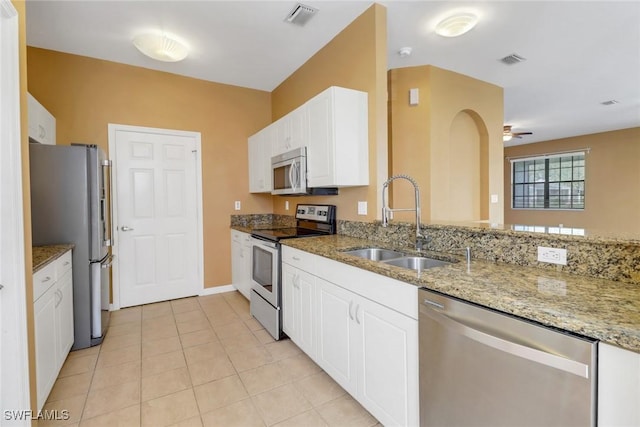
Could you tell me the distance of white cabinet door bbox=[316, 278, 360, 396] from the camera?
1.74 m

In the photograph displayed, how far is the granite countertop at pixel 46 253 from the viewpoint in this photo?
171cm

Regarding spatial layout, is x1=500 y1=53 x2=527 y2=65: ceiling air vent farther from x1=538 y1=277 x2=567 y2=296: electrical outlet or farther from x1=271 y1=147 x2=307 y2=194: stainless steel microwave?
x1=538 y1=277 x2=567 y2=296: electrical outlet

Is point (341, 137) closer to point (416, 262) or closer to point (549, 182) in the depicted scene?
point (416, 262)

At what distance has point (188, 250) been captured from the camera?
380 cm

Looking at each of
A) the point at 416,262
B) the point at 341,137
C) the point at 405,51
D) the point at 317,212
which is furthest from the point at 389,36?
the point at 416,262

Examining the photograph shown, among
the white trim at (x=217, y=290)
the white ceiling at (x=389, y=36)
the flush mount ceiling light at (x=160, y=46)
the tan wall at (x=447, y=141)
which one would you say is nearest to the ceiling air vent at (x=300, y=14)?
the white ceiling at (x=389, y=36)

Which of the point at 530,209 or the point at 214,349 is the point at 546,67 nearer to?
the point at 214,349

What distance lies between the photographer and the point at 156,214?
361 cm

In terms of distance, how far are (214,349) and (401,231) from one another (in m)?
1.81

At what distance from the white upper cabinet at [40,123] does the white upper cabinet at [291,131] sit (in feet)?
6.57

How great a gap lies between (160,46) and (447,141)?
10.3 feet
